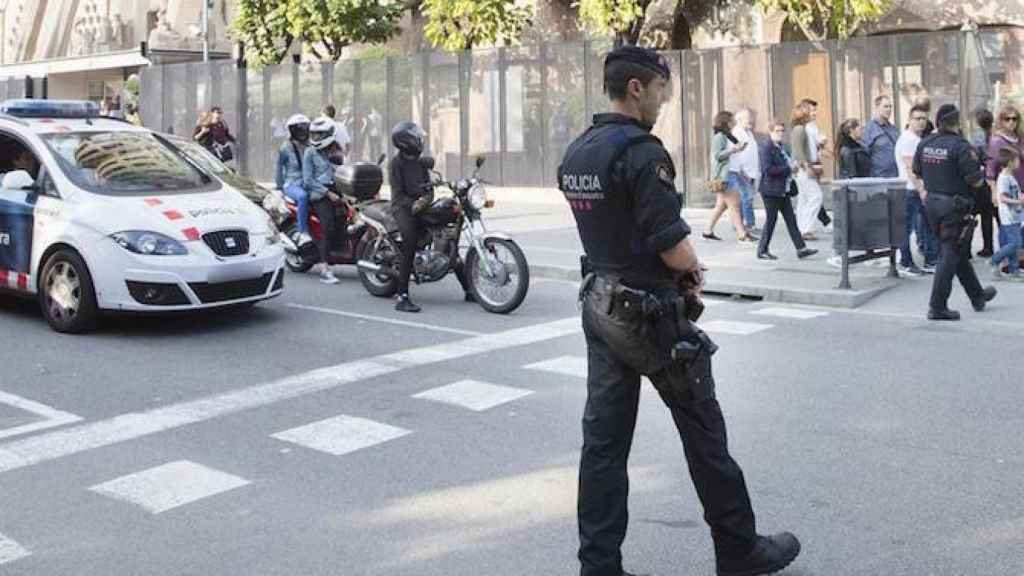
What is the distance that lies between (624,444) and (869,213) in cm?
800

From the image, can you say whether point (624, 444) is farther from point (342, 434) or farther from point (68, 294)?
point (68, 294)

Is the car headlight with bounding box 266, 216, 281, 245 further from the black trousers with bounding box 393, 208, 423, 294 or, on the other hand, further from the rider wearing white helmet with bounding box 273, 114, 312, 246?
the rider wearing white helmet with bounding box 273, 114, 312, 246

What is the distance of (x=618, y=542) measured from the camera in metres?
3.92

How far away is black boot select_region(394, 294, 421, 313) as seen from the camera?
33.9 ft

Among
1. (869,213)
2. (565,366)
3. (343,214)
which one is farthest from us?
(343,214)

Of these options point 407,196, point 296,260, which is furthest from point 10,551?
point 296,260

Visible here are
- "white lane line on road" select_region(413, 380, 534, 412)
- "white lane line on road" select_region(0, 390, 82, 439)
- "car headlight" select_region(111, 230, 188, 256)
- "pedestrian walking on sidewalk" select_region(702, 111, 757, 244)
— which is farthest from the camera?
"pedestrian walking on sidewalk" select_region(702, 111, 757, 244)

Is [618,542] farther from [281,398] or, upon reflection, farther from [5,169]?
[5,169]

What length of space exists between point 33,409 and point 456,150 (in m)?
16.2

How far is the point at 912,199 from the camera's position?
1232 centimetres

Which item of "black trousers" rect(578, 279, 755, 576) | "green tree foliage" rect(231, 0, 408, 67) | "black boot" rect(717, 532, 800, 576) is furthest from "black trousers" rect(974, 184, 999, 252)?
"green tree foliage" rect(231, 0, 408, 67)

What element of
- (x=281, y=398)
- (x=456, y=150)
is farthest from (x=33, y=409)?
(x=456, y=150)

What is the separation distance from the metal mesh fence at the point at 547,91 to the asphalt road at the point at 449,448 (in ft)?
29.1

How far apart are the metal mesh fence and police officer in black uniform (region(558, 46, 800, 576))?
45.4 ft
